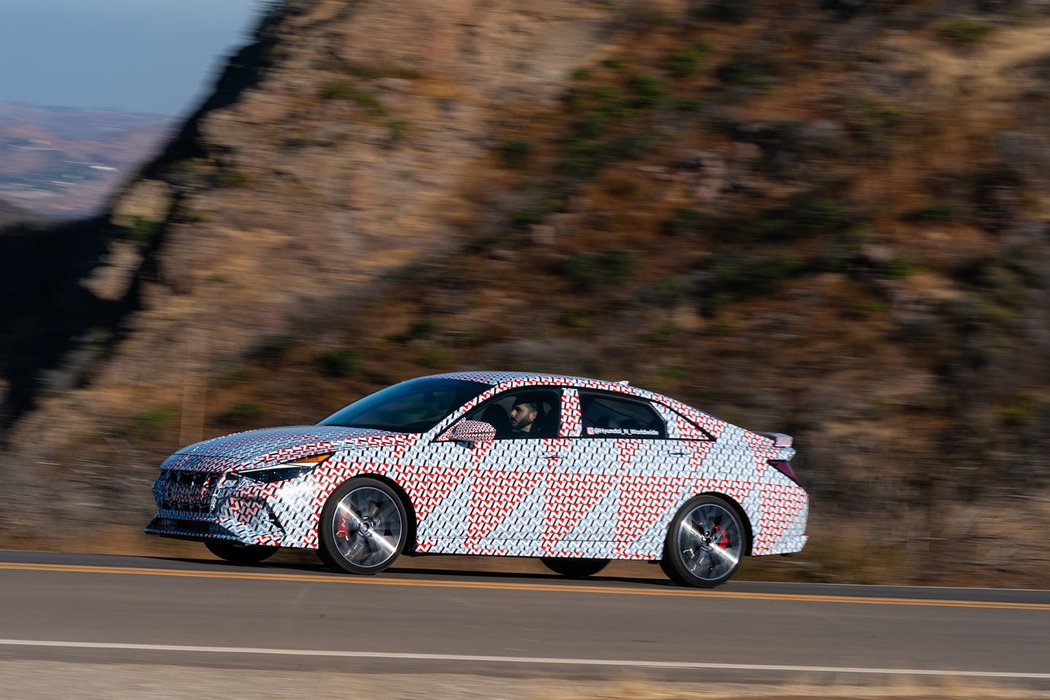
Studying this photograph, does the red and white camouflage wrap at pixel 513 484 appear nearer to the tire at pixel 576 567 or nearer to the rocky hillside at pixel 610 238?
the tire at pixel 576 567

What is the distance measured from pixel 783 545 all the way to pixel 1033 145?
51.3ft

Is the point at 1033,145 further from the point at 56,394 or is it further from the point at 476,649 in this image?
the point at 476,649

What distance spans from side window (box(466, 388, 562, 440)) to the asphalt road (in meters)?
1.16

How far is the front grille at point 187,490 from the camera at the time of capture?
11617 millimetres

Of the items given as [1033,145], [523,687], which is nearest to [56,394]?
[1033,145]

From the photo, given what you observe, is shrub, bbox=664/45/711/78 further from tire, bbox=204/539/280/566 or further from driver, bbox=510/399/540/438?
tire, bbox=204/539/280/566

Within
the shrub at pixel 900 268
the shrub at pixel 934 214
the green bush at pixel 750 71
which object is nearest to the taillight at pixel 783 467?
the shrub at pixel 900 268

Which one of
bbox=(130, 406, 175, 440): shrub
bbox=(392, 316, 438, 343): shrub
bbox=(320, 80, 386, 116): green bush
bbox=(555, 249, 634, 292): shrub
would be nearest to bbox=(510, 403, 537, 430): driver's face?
bbox=(130, 406, 175, 440): shrub

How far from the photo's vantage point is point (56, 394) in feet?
80.0

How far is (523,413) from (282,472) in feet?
7.06

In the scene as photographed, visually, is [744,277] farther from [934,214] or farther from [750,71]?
[750,71]

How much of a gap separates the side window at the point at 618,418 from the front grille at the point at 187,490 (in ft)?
9.80

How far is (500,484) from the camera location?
12.3m

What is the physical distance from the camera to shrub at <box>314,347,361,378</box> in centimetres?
2366
